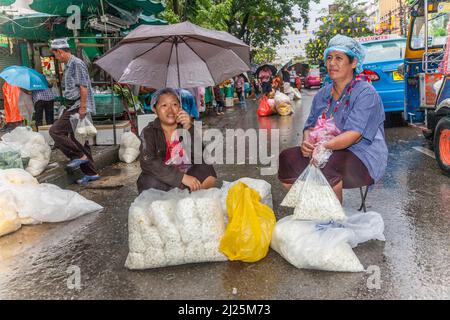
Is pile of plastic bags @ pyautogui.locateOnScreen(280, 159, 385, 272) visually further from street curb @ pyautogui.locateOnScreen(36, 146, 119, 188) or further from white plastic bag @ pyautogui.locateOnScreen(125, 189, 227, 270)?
street curb @ pyautogui.locateOnScreen(36, 146, 119, 188)

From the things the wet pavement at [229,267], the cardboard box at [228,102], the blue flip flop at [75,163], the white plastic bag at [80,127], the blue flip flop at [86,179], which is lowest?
the wet pavement at [229,267]

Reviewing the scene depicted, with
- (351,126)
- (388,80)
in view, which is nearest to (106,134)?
(351,126)

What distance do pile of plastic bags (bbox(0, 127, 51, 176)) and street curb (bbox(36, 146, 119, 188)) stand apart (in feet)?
0.43

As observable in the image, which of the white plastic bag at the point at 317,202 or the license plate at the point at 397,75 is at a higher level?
the license plate at the point at 397,75

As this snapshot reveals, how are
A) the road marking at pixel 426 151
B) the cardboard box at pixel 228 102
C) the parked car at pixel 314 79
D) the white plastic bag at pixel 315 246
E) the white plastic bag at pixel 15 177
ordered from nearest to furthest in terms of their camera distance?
the white plastic bag at pixel 315 246, the white plastic bag at pixel 15 177, the road marking at pixel 426 151, the cardboard box at pixel 228 102, the parked car at pixel 314 79

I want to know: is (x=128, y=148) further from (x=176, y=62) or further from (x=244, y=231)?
(x=244, y=231)

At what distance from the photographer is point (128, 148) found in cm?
719

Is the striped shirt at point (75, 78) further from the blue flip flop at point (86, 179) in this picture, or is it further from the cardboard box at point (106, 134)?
the cardboard box at point (106, 134)

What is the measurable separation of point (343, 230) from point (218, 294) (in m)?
1.01

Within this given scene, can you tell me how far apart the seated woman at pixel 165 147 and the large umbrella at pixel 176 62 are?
0.49m

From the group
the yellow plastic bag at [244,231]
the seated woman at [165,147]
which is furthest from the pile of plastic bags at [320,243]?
the seated woman at [165,147]

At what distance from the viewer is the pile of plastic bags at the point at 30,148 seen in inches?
211

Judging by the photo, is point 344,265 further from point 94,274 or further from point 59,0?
point 59,0
